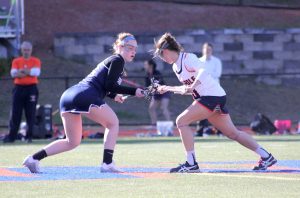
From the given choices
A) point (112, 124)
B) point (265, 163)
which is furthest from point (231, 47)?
point (112, 124)

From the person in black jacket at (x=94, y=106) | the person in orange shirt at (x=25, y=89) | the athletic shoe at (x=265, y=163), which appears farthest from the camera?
the person in orange shirt at (x=25, y=89)

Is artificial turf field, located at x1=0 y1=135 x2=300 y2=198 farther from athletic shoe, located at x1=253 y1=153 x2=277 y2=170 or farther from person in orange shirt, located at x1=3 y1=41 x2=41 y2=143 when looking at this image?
person in orange shirt, located at x1=3 y1=41 x2=41 y2=143

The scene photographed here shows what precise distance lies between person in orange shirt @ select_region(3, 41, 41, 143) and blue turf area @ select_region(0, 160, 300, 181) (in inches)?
285

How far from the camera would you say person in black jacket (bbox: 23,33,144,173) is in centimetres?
1230

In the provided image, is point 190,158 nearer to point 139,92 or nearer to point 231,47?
point 139,92

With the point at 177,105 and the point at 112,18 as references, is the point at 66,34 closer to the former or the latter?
the point at 112,18

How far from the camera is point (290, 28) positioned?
3031cm

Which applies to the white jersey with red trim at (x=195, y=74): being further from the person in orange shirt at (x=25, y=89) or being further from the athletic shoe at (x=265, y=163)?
the person in orange shirt at (x=25, y=89)

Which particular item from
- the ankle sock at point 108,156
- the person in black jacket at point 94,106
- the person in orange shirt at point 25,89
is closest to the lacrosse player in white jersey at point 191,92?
the person in black jacket at point 94,106

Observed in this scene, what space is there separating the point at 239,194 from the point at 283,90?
1940 centimetres

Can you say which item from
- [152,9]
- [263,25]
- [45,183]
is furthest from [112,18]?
[45,183]

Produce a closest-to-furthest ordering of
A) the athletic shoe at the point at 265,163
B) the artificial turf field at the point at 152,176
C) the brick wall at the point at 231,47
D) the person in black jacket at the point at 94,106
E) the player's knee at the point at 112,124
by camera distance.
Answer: the artificial turf field at the point at 152,176 < the person in black jacket at the point at 94,106 < the player's knee at the point at 112,124 < the athletic shoe at the point at 265,163 < the brick wall at the point at 231,47

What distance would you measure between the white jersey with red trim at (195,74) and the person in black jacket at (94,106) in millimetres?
671

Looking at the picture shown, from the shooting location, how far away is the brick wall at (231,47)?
2952 centimetres
